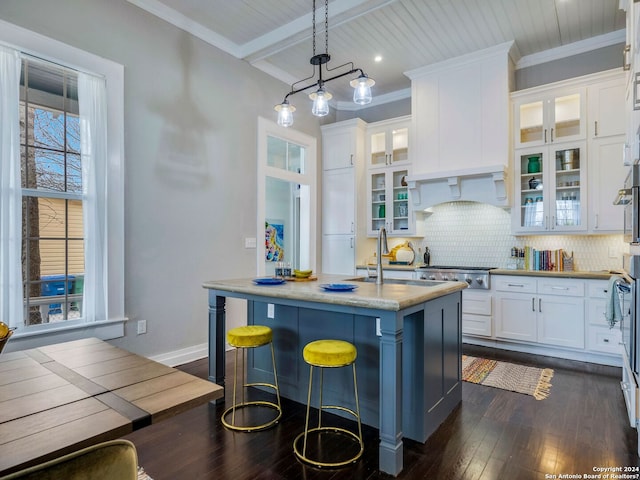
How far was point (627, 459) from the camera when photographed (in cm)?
205

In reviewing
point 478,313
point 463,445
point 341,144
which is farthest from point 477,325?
point 341,144

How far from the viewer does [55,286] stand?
2.91 m

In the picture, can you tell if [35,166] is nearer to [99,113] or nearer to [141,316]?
[99,113]

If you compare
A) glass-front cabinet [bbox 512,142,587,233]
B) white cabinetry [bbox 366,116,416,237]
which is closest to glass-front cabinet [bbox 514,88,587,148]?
glass-front cabinet [bbox 512,142,587,233]

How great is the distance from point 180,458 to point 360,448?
103 centimetres

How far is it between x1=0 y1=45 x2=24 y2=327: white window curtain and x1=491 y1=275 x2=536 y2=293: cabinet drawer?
441 cm

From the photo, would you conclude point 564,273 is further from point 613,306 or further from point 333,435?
point 333,435

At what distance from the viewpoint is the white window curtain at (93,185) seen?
3035 mm

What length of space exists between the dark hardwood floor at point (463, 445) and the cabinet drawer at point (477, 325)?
1.33m

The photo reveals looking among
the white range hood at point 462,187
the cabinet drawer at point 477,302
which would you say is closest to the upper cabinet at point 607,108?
the white range hood at point 462,187

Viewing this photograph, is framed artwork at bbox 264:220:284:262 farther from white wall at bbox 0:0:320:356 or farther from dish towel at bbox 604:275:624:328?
dish towel at bbox 604:275:624:328

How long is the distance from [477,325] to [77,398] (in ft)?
13.5

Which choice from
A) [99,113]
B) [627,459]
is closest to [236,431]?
[627,459]

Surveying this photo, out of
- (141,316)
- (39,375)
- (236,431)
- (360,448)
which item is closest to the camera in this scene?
(39,375)
